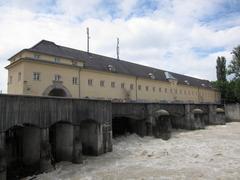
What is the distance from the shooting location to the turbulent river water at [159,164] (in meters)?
16.1

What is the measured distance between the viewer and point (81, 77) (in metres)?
37.5

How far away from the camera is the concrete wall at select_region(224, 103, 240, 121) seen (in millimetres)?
52200

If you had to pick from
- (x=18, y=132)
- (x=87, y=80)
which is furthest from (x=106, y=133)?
(x=87, y=80)

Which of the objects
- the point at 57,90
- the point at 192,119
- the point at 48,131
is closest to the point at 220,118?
the point at 192,119

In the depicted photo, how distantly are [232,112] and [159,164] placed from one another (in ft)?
130

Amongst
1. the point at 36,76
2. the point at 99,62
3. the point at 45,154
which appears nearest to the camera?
the point at 45,154

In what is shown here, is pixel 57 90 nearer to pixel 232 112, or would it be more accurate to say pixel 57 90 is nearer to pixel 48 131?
pixel 48 131

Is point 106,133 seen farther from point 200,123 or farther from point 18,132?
point 200,123

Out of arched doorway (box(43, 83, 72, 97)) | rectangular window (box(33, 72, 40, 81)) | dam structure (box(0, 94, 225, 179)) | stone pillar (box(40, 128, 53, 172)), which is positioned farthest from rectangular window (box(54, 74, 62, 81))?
stone pillar (box(40, 128, 53, 172))

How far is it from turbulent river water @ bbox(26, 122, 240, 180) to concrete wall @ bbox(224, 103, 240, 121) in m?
27.6

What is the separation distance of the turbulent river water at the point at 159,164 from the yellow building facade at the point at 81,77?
1288 cm

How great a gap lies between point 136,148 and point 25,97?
12.8 m

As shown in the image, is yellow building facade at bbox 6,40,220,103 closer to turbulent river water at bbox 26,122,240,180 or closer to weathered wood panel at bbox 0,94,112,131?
weathered wood panel at bbox 0,94,112,131

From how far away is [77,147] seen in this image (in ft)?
66.1
